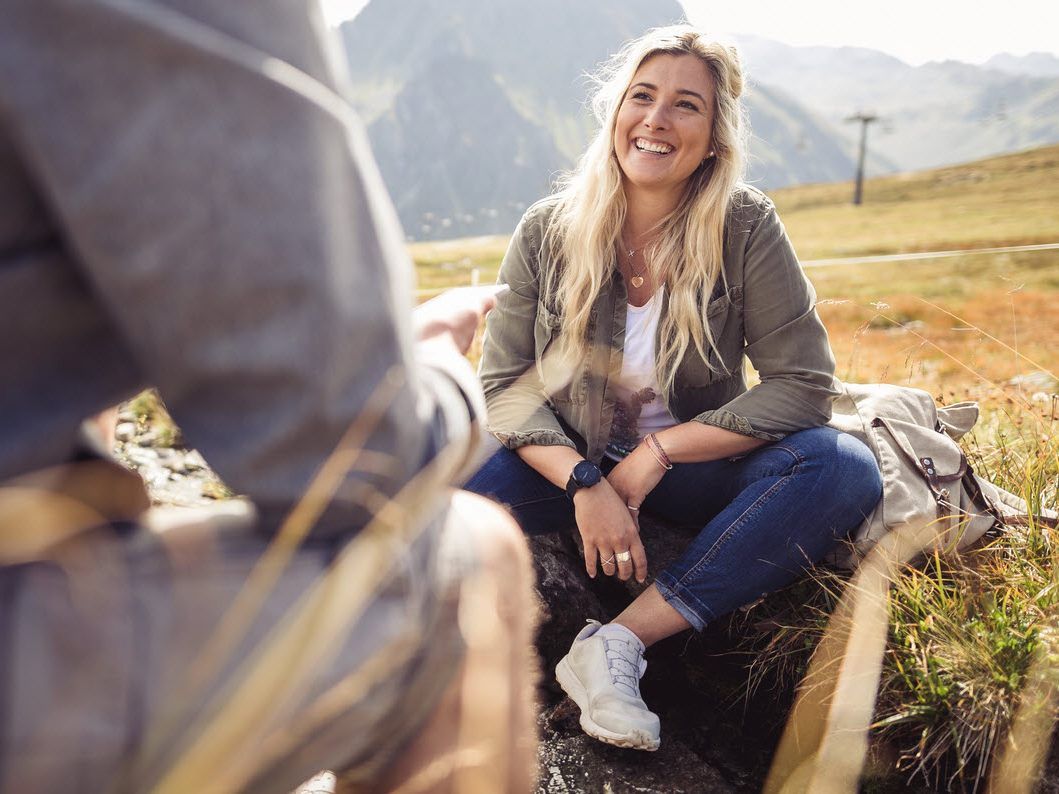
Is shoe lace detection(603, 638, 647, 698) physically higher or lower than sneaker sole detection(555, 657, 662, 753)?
higher

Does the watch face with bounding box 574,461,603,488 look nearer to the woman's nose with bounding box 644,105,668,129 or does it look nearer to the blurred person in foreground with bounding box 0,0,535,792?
the woman's nose with bounding box 644,105,668,129

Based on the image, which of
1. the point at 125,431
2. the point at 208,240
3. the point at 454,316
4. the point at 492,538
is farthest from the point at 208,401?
the point at 125,431

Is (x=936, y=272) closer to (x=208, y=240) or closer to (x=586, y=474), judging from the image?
(x=586, y=474)

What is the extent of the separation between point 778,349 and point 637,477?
25.1 inches

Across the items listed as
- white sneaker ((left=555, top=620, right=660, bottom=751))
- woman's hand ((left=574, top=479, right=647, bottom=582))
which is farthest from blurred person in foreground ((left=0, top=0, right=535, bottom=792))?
woman's hand ((left=574, top=479, right=647, bottom=582))

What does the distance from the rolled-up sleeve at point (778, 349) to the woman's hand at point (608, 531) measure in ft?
1.36

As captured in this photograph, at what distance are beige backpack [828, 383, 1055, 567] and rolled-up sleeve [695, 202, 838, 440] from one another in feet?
0.54

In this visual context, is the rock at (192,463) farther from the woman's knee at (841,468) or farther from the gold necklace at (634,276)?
the woman's knee at (841,468)

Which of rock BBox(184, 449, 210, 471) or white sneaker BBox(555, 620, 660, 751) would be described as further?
rock BBox(184, 449, 210, 471)

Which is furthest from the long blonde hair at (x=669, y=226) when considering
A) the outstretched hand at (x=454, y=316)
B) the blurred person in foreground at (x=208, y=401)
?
the blurred person in foreground at (x=208, y=401)

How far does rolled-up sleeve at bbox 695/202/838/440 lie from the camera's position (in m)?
2.42

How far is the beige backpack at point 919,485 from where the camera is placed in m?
2.24

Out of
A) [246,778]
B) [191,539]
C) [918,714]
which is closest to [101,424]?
[191,539]

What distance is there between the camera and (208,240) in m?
0.55
